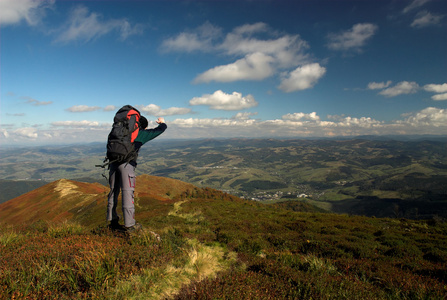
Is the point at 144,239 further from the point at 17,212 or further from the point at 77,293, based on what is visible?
the point at 17,212

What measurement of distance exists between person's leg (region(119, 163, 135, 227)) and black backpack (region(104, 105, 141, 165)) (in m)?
0.35

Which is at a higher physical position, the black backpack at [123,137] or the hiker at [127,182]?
the black backpack at [123,137]

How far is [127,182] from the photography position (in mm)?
6688

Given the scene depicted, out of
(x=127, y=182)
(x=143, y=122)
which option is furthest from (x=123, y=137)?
(x=127, y=182)

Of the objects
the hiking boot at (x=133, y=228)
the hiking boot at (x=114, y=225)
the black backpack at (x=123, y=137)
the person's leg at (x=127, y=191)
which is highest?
the black backpack at (x=123, y=137)

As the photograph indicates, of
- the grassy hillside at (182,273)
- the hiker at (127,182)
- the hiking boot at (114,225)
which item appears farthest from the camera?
the hiking boot at (114,225)

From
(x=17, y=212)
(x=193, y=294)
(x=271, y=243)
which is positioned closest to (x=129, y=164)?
(x=193, y=294)

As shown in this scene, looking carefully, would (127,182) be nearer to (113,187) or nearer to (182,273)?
(113,187)

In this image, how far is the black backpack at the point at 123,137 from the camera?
6387mm

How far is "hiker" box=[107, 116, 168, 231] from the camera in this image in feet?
21.8

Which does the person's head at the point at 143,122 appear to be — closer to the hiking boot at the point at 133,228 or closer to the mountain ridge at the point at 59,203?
the hiking boot at the point at 133,228

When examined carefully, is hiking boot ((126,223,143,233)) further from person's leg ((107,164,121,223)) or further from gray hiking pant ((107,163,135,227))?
person's leg ((107,164,121,223))

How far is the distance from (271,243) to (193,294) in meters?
7.24

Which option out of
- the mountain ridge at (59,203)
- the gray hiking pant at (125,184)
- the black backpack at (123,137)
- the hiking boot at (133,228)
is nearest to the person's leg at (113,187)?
the gray hiking pant at (125,184)
